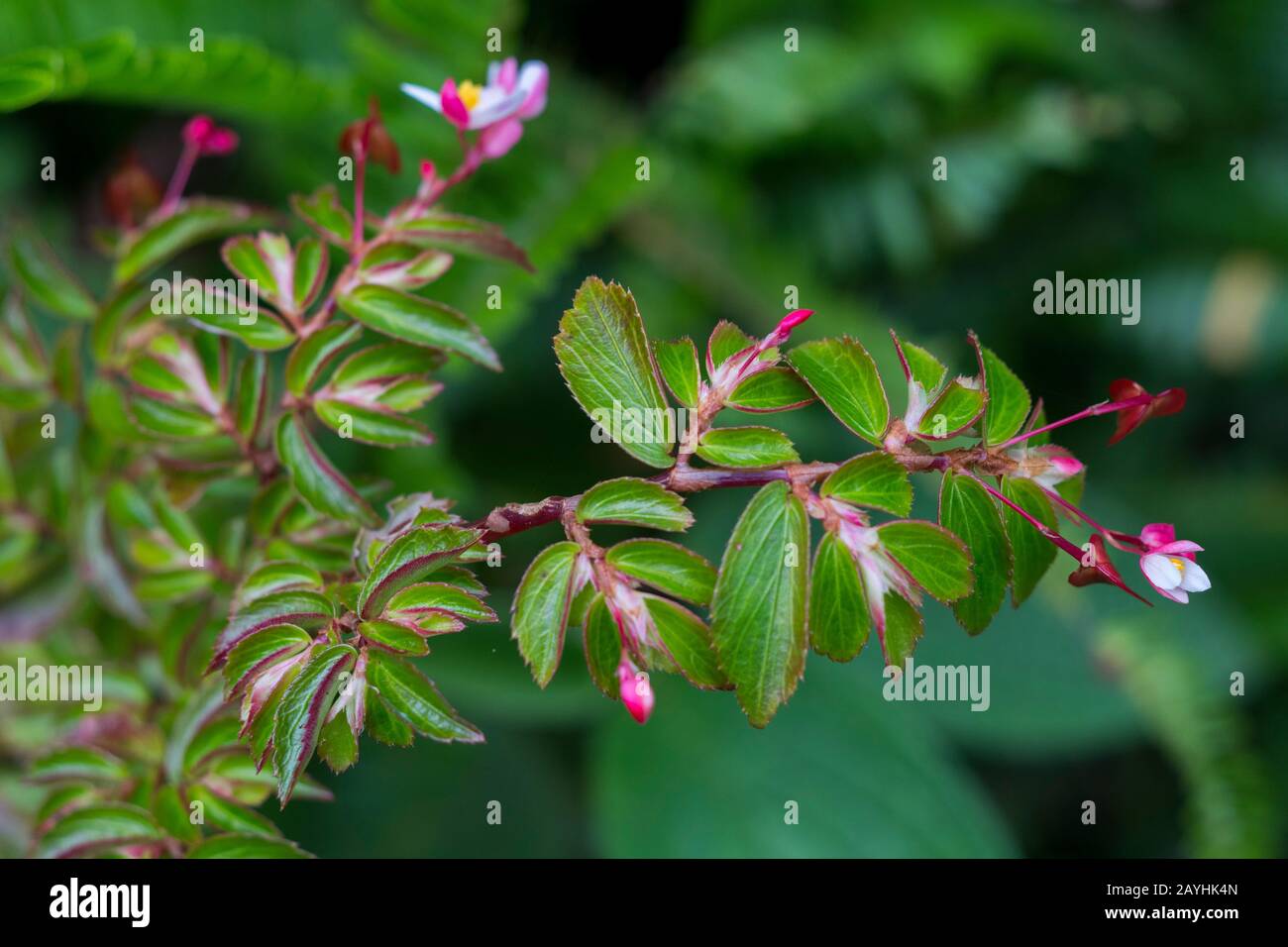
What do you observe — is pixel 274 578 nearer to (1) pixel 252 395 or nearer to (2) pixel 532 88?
(1) pixel 252 395

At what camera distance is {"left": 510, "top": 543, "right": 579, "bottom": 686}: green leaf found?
46 cm

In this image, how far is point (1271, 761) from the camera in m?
1.53

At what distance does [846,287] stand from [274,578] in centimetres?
118

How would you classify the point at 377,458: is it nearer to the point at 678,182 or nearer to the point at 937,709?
the point at 678,182

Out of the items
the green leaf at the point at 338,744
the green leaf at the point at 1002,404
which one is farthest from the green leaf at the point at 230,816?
the green leaf at the point at 1002,404

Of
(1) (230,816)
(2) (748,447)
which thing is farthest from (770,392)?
(1) (230,816)

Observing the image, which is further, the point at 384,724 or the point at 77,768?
the point at 77,768

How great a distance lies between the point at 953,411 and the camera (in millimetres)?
476

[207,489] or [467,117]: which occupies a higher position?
[467,117]

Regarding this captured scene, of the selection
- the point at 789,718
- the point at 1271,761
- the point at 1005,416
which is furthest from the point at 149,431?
the point at 1271,761

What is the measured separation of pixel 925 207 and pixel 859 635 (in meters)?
1.07

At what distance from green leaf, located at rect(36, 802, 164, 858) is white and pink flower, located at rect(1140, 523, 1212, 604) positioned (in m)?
0.54
